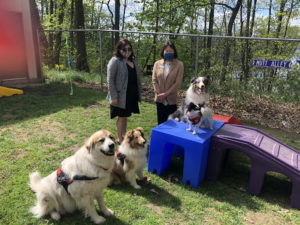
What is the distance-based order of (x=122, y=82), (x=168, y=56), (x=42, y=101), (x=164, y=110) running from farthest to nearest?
(x=42, y=101) → (x=164, y=110) → (x=168, y=56) → (x=122, y=82)

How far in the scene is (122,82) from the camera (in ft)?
13.9

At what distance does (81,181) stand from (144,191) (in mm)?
1294

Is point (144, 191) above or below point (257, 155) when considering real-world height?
below

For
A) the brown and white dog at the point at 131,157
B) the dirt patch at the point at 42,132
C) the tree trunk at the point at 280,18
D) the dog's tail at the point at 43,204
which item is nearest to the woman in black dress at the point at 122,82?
the brown and white dog at the point at 131,157

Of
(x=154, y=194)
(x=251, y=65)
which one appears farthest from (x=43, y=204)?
(x=251, y=65)

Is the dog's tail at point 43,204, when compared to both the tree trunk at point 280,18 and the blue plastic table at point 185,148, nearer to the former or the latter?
the blue plastic table at point 185,148

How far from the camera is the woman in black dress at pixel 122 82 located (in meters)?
4.09

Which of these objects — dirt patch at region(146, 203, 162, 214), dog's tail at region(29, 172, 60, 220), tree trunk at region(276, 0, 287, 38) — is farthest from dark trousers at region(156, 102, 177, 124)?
tree trunk at region(276, 0, 287, 38)

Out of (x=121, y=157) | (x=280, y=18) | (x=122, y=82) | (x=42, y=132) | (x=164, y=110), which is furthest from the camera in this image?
(x=280, y=18)

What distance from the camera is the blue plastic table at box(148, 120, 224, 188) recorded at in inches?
138

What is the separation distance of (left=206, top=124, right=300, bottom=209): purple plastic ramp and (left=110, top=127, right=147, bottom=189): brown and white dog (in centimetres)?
127

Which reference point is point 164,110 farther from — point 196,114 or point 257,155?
point 257,155

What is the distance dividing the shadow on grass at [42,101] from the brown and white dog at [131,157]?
4.22m

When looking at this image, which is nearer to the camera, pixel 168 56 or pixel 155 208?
pixel 155 208
